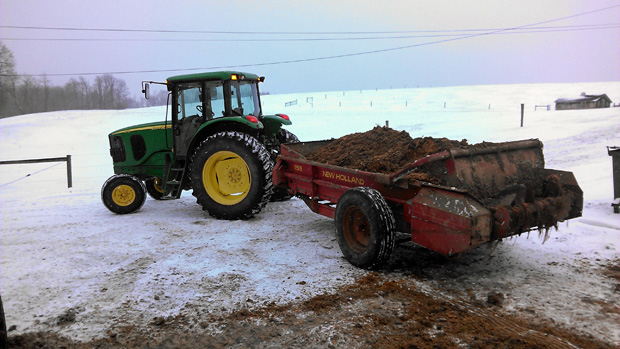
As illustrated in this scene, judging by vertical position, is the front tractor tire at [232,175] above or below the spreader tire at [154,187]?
above

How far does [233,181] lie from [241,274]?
8.95 feet

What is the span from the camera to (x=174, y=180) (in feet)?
24.7

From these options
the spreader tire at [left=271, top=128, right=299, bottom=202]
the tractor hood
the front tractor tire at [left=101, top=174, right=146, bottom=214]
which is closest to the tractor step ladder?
the front tractor tire at [left=101, top=174, right=146, bottom=214]

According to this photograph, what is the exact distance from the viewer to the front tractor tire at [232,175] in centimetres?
663

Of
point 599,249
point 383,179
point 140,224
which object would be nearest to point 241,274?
point 383,179

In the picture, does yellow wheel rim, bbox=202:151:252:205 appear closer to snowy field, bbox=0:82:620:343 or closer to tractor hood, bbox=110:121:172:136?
snowy field, bbox=0:82:620:343

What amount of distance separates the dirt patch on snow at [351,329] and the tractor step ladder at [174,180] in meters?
3.88

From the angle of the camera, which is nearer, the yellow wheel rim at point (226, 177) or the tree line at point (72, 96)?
the yellow wheel rim at point (226, 177)

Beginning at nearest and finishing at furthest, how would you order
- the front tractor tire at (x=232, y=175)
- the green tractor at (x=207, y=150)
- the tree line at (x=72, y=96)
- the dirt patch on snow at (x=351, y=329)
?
the dirt patch on snow at (x=351, y=329) → the front tractor tire at (x=232, y=175) → the green tractor at (x=207, y=150) → the tree line at (x=72, y=96)

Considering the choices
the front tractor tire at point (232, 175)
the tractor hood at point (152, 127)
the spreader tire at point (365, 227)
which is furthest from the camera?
the tractor hood at point (152, 127)

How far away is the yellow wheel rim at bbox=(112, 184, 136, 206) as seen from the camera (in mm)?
7602

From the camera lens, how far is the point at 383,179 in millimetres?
4484

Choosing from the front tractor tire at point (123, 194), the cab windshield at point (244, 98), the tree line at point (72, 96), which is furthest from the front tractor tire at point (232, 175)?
the tree line at point (72, 96)

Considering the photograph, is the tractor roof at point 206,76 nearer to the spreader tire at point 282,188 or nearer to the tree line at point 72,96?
the spreader tire at point 282,188
